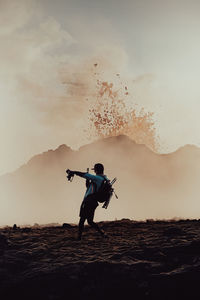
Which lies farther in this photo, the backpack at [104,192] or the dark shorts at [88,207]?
the dark shorts at [88,207]

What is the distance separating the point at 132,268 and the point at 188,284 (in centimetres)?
139

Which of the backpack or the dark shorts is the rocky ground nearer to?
the dark shorts

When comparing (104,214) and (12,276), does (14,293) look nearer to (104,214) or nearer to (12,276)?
(12,276)

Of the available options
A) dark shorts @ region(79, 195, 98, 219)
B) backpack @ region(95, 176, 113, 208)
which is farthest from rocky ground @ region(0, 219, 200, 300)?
backpack @ region(95, 176, 113, 208)

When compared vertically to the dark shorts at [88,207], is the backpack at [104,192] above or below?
above

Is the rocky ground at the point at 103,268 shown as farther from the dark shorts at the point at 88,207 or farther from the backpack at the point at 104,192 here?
the backpack at the point at 104,192

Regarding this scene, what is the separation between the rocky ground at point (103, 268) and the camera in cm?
793

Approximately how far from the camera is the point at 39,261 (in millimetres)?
9469

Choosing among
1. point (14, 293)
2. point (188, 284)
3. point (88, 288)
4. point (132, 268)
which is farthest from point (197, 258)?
point (14, 293)

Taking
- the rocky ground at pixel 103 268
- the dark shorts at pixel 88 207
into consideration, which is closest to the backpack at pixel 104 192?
the dark shorts at pixel 88 207

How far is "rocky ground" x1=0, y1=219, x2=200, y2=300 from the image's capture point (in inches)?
312

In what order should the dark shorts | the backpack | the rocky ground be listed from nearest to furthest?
the rocky ground → the backpack → the dark shorts

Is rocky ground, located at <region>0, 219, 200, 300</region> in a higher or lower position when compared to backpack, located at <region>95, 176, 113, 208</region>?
lower

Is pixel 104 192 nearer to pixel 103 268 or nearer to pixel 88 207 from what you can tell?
pixel 88 207
